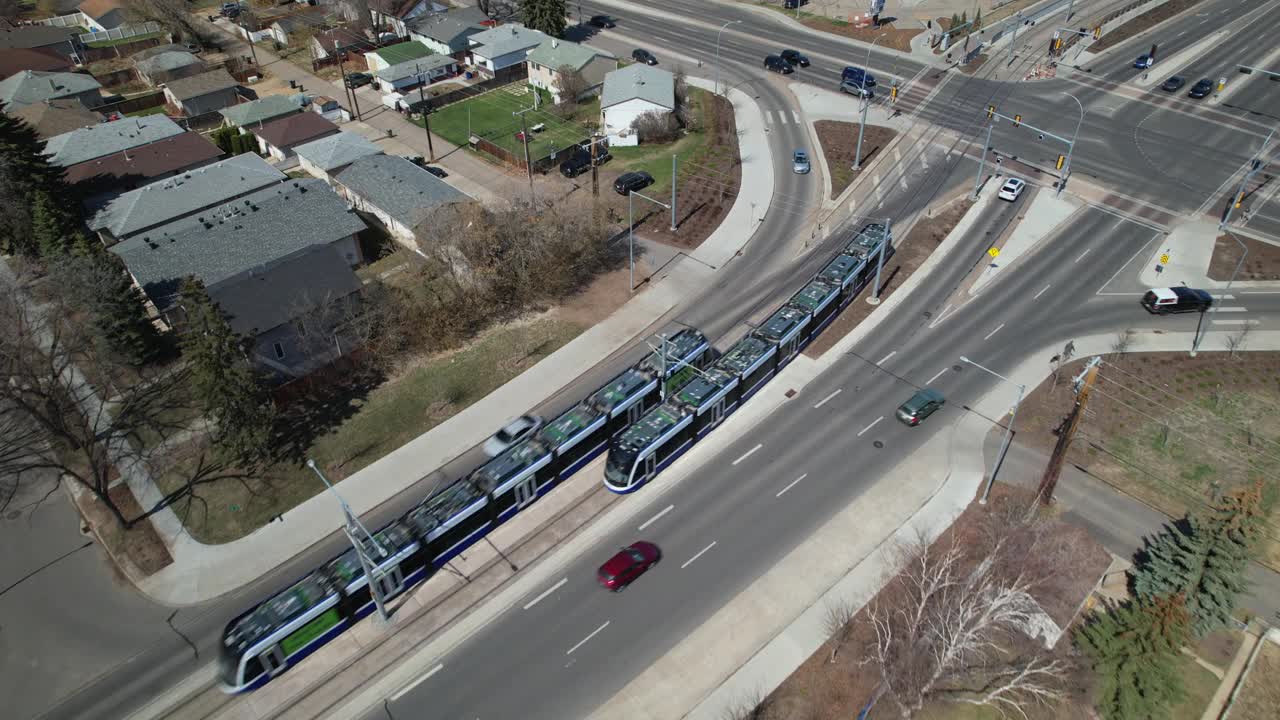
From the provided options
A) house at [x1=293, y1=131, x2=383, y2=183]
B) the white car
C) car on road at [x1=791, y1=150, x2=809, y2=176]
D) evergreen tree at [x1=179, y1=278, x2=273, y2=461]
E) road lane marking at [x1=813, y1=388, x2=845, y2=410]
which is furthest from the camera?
car on road at [x1=791, y1=150, x2=809, y2=176]

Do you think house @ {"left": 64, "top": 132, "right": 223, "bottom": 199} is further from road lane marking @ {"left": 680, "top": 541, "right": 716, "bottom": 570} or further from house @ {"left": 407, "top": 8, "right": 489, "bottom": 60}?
road lane marking @ {"left": 680, "top": 541, "right": 716, "bottom": 570}

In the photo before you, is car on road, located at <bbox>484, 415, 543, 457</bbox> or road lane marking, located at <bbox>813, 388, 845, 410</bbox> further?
road lane marking, located at <bbox>813, 388, 845, 410</bbox>

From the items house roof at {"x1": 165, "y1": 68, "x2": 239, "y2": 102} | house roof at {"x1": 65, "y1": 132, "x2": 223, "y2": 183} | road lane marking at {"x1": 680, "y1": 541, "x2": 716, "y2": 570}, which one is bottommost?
road lane marking at {"x1": 680, "y1": 541, "x2": 716, "y2": 570}

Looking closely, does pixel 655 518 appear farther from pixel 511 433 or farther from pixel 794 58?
pixel 794 58

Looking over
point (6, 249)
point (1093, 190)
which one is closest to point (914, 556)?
point (1093, 190)

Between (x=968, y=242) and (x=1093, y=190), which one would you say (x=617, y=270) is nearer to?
(x=968, y=242)

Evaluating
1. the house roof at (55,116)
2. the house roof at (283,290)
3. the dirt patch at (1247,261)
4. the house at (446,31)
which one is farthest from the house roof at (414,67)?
the dirt patch at (1247,261)

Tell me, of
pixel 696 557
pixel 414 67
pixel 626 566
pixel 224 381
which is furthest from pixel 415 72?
pixel 696 557

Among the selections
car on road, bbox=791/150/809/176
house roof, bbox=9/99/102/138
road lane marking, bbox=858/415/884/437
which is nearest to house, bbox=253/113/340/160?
house roof, bbox=9/99/102/138
